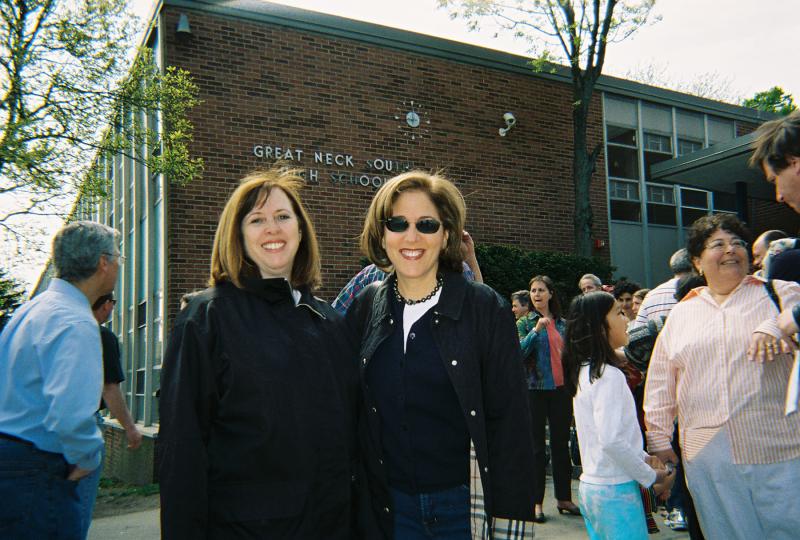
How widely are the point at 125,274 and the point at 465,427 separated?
48.2 feet

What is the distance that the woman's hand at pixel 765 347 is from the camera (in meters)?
2.87

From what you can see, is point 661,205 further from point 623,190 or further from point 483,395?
point 483,395

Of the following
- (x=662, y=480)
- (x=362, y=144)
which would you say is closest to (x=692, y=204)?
(x=362, y=144)

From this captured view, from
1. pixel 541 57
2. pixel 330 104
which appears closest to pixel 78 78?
pixel 330 104

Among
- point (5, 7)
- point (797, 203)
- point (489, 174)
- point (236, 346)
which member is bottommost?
point (236, 346)

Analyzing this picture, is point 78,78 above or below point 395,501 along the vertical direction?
above

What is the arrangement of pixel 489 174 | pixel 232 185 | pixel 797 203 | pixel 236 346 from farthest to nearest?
pixel 489 174 → pixel 232 185 → pixel 797 203 → pixel 236 346

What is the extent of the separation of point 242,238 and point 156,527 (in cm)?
549

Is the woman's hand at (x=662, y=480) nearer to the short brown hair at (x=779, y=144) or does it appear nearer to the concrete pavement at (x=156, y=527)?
the short brown hair at (x=779, y=144)

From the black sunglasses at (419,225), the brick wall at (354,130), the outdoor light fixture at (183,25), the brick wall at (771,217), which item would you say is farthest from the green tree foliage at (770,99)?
the black sunglasses at (419,225)

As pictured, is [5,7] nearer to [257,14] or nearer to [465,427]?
[257,14]

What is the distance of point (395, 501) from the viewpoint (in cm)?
249

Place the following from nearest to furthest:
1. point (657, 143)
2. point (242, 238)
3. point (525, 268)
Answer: point (242, 238)
point (525, 268)
point (657, 143)

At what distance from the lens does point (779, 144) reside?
2.89 m
